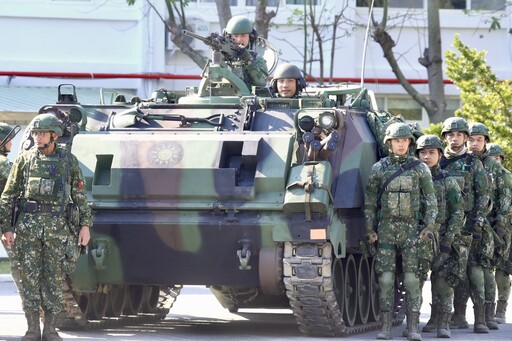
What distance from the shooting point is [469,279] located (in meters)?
15.4

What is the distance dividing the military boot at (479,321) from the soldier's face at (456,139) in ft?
5.40

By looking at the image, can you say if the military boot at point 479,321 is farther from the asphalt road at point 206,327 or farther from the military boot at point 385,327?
the military boot at point 385,327

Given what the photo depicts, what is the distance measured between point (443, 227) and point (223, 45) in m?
3.28

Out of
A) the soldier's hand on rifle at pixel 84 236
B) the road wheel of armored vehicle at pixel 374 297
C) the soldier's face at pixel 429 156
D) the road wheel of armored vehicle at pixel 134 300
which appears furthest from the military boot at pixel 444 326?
the soldier's hand on rifle at pixel 84 236

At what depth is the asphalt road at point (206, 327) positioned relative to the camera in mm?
14008

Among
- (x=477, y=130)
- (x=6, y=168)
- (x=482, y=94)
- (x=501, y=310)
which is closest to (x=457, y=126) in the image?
(x=477, y=130)

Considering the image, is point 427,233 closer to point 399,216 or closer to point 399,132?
point 399,216

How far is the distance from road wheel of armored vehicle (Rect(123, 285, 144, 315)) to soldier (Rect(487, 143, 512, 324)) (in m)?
3.82

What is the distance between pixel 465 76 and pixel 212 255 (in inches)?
464

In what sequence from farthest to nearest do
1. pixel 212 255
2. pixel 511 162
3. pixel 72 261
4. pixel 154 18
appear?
1. pixel 154 18
2. pixel 511 162
3. pixel 212 255
4. pixel 72 261

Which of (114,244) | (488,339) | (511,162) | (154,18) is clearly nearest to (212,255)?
(114,244)

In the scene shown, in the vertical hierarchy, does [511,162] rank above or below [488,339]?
above

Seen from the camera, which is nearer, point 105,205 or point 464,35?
point 105,205

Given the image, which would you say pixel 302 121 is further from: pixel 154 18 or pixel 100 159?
pixel 154 18
